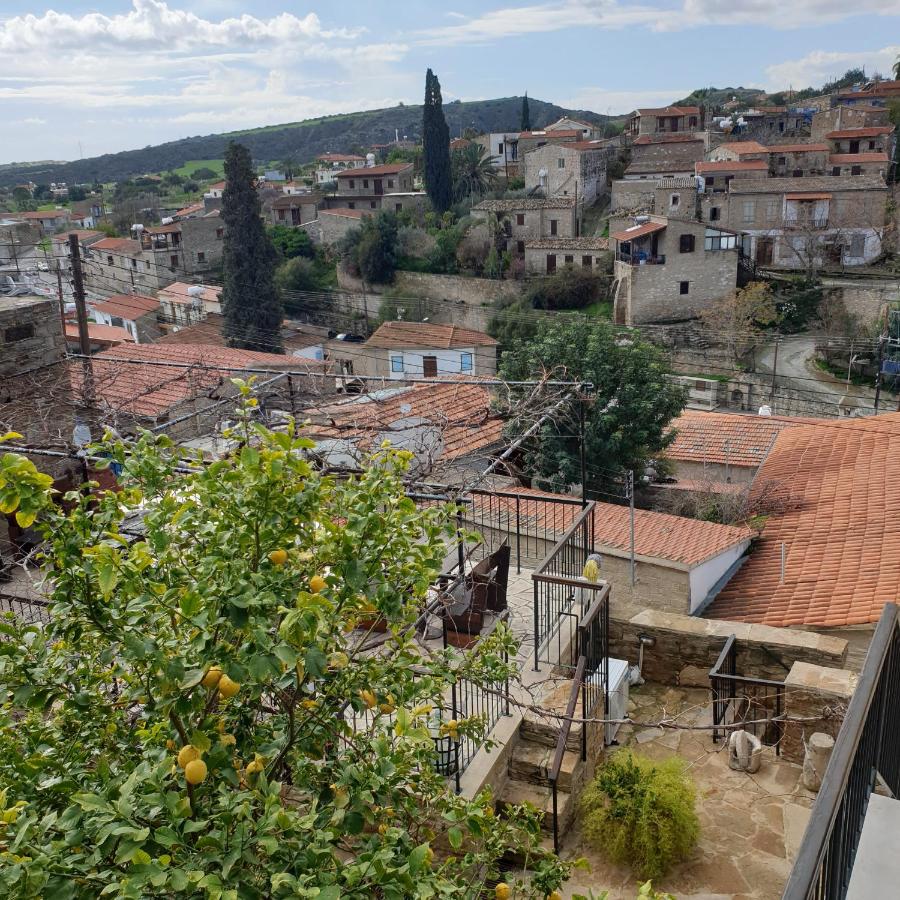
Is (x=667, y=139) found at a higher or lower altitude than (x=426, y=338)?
higher

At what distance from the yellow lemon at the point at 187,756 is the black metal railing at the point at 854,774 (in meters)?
1.88

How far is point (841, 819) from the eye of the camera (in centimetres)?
277

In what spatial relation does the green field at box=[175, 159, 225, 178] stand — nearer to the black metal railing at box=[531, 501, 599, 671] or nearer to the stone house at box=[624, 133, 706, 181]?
the stone house at box=[624, 133, 706, 181]

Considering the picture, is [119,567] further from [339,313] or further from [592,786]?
[339,313]

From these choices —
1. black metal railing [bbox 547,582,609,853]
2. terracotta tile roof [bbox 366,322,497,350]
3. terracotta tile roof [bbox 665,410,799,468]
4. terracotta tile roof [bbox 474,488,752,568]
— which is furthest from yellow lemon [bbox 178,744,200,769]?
terracotta tile roof [bbox 366,322,497,350]

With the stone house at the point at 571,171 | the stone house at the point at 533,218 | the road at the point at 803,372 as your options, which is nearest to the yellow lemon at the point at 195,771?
the road at the point at 803,372

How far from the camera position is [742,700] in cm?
727

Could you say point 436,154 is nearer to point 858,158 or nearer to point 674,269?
point 674,269

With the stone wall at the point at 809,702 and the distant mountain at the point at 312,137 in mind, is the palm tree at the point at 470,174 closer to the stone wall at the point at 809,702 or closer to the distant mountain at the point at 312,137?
the stone wall at the point at 809,702

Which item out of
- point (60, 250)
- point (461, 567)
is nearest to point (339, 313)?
point (60, 250)

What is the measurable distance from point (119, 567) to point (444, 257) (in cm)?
5010

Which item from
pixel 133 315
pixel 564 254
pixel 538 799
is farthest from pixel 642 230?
pixel 538 799

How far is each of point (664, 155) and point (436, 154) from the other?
1521 cm

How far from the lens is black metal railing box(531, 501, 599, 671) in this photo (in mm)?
6891
